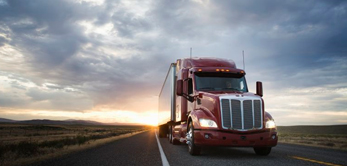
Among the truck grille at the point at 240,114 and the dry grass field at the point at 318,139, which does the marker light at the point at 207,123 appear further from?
the dry grass field at the point at 318,139

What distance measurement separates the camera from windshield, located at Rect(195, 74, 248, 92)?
943cm

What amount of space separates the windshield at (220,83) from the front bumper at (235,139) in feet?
6.93

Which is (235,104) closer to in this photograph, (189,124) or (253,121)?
(253,121)

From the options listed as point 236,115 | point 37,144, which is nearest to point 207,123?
point 236,115

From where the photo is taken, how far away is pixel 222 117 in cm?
769

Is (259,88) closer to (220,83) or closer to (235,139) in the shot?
(220,83)

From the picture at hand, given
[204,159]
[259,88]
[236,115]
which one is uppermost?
[259,88]

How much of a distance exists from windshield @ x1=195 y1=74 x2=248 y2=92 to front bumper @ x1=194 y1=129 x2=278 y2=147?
2111 millimetres

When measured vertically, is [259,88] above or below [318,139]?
above

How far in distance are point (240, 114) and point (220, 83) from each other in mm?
2062

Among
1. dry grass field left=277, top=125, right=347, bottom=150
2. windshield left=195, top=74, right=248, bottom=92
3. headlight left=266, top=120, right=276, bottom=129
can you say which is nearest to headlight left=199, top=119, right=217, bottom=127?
headlight left=266, top=120, right=276, bottom=129

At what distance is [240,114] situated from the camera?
7719mm

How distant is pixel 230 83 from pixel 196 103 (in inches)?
60.6

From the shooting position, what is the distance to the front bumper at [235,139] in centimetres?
751
